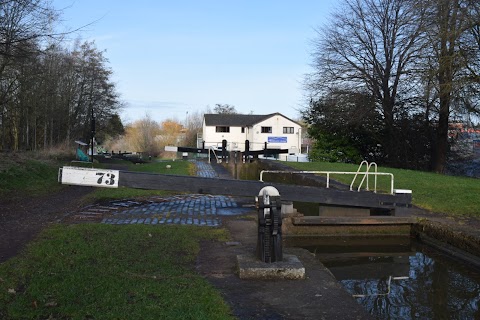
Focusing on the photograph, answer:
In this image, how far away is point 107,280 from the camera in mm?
5215

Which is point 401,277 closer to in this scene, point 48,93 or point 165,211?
point 165,211

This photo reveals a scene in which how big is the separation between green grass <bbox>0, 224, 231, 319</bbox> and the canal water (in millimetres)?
2192

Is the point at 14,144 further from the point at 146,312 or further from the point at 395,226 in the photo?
the point at 146,312

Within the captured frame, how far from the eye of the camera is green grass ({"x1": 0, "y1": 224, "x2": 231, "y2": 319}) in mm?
4316

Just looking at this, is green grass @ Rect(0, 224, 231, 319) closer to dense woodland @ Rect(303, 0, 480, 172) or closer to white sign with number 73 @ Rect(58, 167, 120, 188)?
white sign with number 73 @ Rect(58, 167, 120, 188)

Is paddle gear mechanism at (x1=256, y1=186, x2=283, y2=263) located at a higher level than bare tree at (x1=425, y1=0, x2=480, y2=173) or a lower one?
lower

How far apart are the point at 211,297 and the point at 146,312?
79 cm

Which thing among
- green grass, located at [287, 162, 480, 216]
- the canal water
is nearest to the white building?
green grass, located at [287, 162, 480, 216]

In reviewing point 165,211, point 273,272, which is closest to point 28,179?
point 165,211

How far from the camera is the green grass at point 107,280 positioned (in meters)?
4.32

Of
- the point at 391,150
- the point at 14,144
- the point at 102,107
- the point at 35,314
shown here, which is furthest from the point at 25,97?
the point at 35,314

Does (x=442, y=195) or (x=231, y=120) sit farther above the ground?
(x=231, y=120)

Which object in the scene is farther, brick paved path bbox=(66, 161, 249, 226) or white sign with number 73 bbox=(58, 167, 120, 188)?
brick paved path bbox=(66, 161, 249, 226)

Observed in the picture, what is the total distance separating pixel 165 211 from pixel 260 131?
63.5 metres
